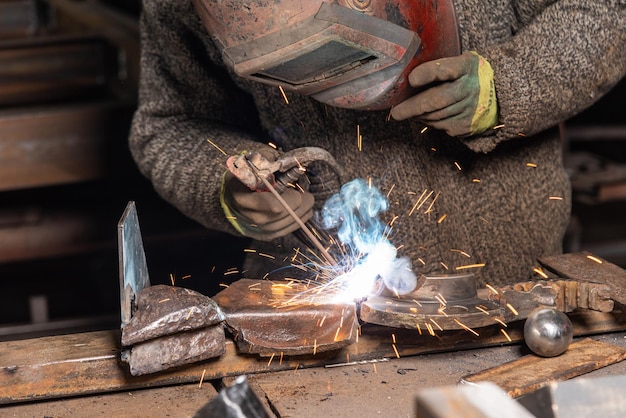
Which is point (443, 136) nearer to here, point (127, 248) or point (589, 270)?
point (589, 270)

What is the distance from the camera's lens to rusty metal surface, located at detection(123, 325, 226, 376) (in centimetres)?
166

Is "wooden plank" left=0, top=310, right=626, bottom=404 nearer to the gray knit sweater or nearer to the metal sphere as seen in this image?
the metal sphere

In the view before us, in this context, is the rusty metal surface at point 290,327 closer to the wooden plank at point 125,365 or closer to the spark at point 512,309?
the wooden plank at point 125,365

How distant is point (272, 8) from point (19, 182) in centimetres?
183

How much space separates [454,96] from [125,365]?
2.74 feet

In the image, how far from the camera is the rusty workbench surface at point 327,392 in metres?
1.62

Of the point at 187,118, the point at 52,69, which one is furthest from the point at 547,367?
the point at 52,69

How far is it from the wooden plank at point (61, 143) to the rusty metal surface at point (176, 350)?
1.71 meters

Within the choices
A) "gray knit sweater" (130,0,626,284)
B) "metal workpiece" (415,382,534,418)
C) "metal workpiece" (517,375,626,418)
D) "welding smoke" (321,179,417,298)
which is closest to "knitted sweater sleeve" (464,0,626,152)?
"gray knit sweater" (130,0,626,284)

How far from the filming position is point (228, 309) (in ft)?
5.80

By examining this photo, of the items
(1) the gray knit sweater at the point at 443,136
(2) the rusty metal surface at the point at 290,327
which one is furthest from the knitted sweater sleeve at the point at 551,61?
(2) the rusty metal surface at the point at 290,327

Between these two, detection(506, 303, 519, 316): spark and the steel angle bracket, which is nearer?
the steel angle bracket

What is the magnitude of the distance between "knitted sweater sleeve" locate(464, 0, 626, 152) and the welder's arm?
1.88 ft

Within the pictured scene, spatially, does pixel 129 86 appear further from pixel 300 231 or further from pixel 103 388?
pixel 103 388
